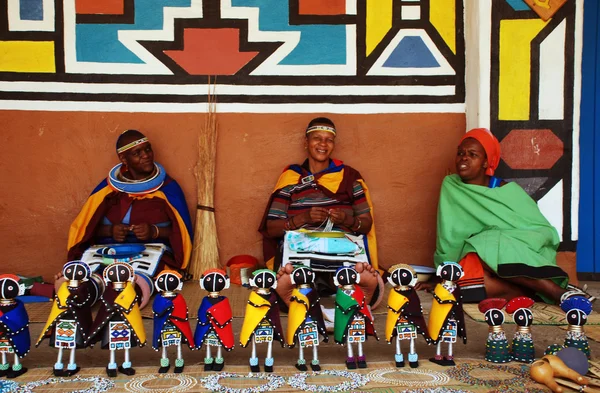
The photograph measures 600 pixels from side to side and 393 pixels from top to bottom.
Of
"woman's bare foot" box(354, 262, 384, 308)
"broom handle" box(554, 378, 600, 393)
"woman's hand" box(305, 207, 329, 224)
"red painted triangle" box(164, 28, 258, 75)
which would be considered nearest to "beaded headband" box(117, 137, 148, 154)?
"red painted triangle" box(164, 28, 258, 75)

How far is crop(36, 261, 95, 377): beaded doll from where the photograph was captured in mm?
2533

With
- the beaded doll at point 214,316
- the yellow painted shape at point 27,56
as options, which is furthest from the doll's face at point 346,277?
the yellow painted shape at point 27,56

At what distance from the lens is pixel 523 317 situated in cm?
279

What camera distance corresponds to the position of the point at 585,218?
5355 millimetres

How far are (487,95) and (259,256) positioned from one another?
2.29 meters

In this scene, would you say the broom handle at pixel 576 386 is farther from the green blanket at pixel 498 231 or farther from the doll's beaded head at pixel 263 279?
the green blanket at pixel 498 231

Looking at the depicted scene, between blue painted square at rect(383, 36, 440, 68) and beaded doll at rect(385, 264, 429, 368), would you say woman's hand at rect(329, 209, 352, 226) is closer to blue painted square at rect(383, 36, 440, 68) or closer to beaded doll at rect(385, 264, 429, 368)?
beaded doll at rect(385, 264, 429, 368)

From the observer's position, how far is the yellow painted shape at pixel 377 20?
5.07m

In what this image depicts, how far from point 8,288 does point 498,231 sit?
328 centimetres

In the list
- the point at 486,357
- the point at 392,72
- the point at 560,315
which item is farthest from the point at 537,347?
the point at 392,72

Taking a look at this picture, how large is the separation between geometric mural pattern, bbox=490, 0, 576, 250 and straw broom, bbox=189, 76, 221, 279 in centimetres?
230

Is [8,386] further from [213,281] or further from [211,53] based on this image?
[211,53]

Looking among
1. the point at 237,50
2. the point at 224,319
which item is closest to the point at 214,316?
the point at 224,319

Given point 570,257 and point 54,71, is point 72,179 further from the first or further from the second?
point 570,257
